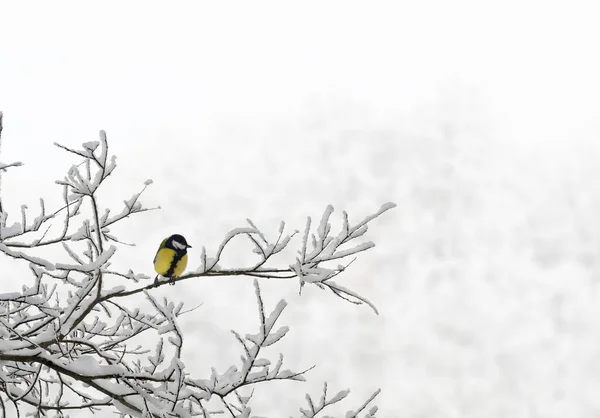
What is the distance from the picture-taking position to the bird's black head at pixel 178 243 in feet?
19.0

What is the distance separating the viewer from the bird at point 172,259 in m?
5.65

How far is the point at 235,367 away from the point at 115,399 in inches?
34.6

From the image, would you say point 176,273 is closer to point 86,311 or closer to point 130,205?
point 130,205

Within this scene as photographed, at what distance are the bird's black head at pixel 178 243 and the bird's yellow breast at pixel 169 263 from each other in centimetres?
7

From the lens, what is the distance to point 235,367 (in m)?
3.87

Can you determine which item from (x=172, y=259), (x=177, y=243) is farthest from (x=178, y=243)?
(x=172, y=259)

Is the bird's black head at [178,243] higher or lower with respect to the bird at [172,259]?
higher

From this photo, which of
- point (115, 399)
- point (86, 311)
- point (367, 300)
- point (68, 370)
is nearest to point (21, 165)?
point (86, 311)

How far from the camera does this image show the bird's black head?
5.80 m

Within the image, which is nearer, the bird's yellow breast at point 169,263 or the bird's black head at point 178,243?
the bird's yellow breast at point 169,263

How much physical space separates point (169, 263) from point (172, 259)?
0.05 m

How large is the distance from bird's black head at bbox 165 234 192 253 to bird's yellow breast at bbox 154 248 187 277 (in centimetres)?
7

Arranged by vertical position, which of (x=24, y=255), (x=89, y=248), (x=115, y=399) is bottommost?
(x=115, y=399)

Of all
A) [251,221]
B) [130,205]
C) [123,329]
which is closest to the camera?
[251,221]
